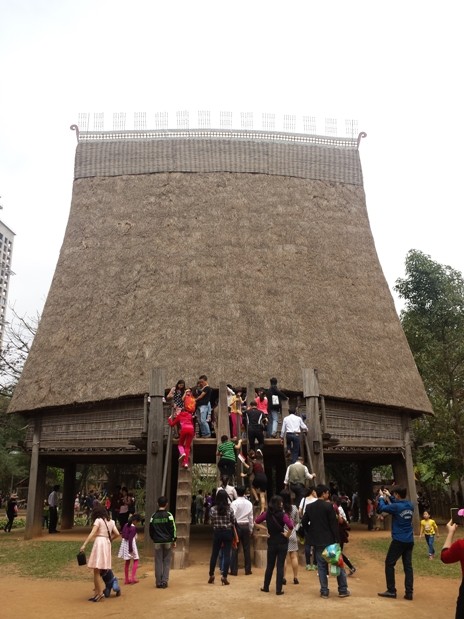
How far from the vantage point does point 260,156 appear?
22188mm

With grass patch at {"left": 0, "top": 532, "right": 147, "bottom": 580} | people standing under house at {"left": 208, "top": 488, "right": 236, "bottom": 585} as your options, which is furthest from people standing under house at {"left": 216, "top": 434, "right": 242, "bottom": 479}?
grass patch at {"left": 0, "top": 532, "right": 147, "bottom": 580}

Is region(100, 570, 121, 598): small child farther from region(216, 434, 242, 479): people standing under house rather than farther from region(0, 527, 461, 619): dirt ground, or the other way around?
region(216, 434, 242, 479): people standing under house

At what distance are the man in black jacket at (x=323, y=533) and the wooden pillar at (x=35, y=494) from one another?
11.5m

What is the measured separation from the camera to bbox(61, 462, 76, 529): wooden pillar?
67.5ft

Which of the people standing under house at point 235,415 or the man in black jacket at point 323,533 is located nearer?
the man in black jacket at point 323,533

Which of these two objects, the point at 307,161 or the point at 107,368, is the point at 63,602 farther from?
the point at 307,161

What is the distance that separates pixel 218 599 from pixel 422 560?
6.64 meters

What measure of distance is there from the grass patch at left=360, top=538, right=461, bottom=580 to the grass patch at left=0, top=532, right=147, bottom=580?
563 cm

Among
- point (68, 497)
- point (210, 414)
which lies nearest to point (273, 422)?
point (210, 414)

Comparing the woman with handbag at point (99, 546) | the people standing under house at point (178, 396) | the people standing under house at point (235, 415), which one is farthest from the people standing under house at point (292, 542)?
the people standing under house at point (178, 396)

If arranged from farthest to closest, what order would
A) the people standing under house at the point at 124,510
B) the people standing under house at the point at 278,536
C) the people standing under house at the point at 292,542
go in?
the people standing under house at the point at 124,510, the people standing under house at the point at 292,542, the people standing under house at the point at 278,536

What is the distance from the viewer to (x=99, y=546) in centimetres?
820

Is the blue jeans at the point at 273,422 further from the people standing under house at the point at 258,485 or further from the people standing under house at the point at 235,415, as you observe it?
the people standing under house at the point at 258,485

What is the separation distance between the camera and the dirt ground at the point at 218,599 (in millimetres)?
7125
